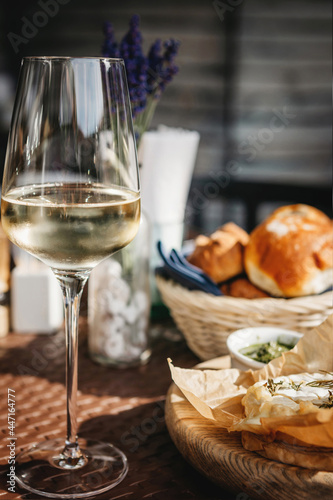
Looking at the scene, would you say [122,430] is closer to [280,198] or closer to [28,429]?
[28,429]

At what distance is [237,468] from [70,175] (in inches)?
16.1

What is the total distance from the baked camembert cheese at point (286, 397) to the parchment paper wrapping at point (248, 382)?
0.01 m

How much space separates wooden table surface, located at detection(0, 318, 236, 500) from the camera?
0.75 metres

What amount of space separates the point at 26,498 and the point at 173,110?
3323 mm

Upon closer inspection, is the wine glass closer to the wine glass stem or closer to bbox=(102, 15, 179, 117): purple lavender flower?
the wine glass stem

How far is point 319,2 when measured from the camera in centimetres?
358

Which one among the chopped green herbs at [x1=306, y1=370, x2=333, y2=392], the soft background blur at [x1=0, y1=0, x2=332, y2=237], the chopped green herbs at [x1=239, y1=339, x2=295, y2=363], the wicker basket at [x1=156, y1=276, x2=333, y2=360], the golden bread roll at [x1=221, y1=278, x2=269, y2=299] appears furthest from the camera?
the soft background blur at [x1=0, y1=0, x2=332, y2=237]

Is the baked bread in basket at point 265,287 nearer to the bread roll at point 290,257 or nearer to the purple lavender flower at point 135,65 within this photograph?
the bread roll at point 290,257

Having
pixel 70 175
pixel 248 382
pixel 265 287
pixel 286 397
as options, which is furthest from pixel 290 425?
pixel 265 287

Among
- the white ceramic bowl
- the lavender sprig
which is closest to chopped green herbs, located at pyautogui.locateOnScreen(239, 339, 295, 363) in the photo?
the white ceramic bowl

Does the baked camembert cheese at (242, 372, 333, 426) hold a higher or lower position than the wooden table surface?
higher

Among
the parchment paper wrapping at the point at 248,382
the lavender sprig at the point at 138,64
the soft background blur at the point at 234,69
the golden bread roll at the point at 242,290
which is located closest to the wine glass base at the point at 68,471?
the parchment paper wrapping at the point at 248,382

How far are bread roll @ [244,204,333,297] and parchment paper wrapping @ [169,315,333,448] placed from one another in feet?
0.91

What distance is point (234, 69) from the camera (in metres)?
3.73
